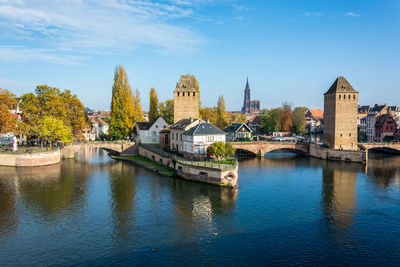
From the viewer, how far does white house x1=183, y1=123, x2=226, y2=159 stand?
191 ft

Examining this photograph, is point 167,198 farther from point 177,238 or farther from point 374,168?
point 374,168

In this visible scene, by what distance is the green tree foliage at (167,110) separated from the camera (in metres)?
103

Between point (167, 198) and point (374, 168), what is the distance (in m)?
46.7

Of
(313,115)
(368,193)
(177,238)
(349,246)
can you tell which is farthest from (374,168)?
(313,115)

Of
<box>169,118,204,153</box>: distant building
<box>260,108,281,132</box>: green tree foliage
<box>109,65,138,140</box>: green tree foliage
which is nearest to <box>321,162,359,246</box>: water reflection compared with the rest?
<box>169,118,204,153</box>: distant building

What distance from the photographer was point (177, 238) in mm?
29250

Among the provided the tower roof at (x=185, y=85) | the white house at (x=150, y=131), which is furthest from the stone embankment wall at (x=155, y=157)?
the tower roof at (x=185, y=85)

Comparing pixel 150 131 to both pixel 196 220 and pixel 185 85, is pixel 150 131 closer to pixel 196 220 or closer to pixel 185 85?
pixel 185 85

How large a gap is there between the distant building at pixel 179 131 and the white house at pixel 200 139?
246 centimetres

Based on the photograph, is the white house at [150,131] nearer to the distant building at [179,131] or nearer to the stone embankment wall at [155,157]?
the stone embankment wall at [155,157]

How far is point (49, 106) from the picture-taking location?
7725 centimetres

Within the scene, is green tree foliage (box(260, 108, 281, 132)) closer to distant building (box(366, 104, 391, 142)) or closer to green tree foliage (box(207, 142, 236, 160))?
distant building (box(366, 104, 391, 142))

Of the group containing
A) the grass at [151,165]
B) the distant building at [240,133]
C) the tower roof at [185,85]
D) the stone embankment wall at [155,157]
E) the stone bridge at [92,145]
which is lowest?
the grass at [151,165]

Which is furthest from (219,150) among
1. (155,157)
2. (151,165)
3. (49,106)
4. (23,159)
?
(49,106)
